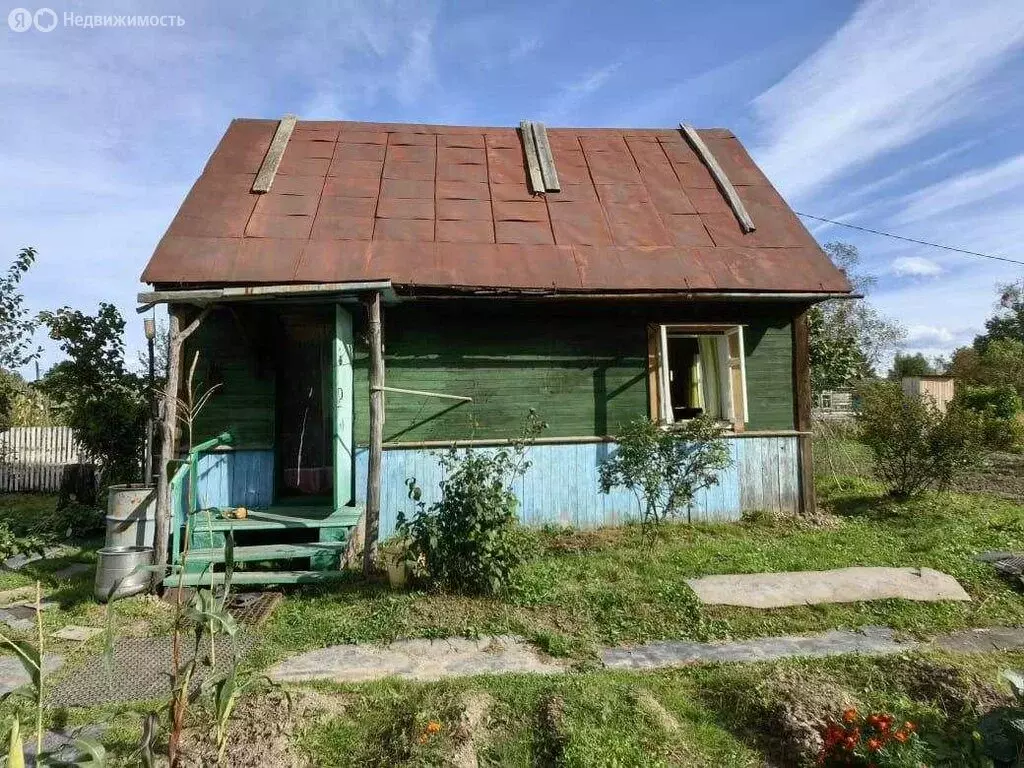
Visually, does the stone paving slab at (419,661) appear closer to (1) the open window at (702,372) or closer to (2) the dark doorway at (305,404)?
(2) the dark doorway at (305,404)

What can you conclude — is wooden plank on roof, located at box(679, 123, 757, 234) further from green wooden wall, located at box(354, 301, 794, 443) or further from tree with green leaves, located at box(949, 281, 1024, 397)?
tree with green leaves, located at box(949, 281, 1024, 397)

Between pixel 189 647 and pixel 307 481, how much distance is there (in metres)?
3.13

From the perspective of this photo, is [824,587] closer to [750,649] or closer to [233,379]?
[750,649]

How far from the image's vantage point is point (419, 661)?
405 cm

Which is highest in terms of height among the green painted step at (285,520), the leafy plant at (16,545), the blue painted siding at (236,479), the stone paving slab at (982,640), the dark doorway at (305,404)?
the dark doorway at (305,404)

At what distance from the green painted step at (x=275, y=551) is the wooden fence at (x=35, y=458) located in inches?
332

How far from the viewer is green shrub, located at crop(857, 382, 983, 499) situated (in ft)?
26.2

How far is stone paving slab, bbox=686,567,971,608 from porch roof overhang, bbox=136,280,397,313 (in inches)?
165

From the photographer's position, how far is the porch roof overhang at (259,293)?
5543 millimetres

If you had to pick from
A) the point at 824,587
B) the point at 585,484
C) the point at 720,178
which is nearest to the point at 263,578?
the point at 585,484

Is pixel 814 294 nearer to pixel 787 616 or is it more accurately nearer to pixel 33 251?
pixel 787 616

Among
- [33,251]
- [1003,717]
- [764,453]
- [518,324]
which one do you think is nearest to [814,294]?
[764,453]

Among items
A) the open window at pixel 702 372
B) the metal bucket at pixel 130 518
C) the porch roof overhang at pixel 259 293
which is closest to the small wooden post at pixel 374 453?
the porch roof overhang at pixel 259 293

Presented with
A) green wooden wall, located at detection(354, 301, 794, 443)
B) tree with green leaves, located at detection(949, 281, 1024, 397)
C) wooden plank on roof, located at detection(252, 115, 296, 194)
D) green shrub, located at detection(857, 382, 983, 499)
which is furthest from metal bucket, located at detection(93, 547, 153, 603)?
tree with green leaves, located at detection(949, 281, 1024, 397)
